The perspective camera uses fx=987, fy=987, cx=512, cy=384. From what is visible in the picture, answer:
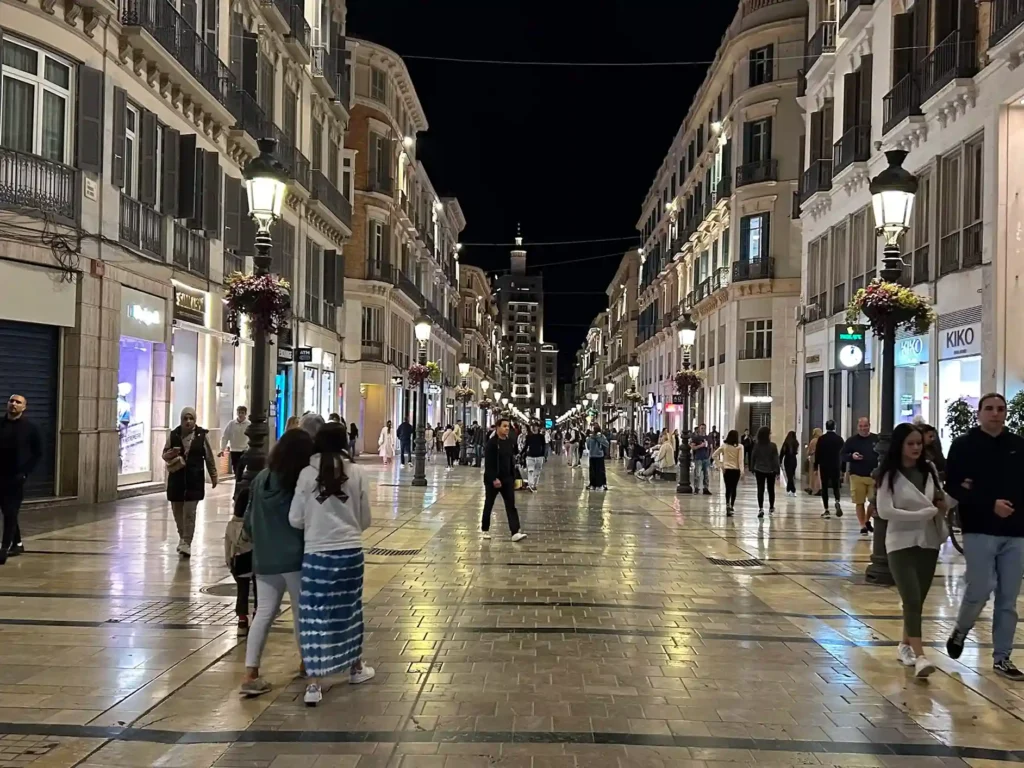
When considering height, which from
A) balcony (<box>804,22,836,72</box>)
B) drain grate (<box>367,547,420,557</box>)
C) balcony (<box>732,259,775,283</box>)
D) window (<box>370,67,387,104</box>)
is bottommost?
drain grate (<box>367,547,420,557</box>)

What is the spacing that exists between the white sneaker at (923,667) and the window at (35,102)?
47.9ft

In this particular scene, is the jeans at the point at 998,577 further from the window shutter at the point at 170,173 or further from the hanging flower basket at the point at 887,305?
the window shutter at the point at 170,173

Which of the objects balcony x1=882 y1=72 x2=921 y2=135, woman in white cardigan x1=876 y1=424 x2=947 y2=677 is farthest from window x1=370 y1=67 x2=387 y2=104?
woman in white cardigan x1=876 y1=424 x2=947 y2=677

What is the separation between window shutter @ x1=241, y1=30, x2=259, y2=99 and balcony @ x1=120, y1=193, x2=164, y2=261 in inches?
252

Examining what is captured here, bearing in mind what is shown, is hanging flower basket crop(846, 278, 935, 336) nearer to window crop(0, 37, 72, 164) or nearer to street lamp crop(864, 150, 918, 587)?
street lamp crop(864, 150, 918, 587)

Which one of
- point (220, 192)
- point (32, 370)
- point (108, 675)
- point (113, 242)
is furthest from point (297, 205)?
point (108, 675)

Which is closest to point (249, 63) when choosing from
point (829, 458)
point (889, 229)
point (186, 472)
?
point (186, 472)

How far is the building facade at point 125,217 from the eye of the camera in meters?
15.6

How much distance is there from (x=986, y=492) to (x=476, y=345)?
90.3 meters

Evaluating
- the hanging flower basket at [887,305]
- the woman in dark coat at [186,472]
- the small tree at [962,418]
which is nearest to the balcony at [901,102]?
the small tree at [962,418]

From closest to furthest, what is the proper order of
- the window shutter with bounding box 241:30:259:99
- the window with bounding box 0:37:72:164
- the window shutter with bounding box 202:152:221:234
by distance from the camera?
the window with bounding box 0:37:72:164
the window shutter with bounding box 202:152:221:234
the window shutter with bounding box 241:30:259:99

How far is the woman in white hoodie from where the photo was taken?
5.92 metres

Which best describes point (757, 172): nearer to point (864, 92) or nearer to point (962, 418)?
point (864, 92)

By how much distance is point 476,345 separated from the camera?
96.8 m
